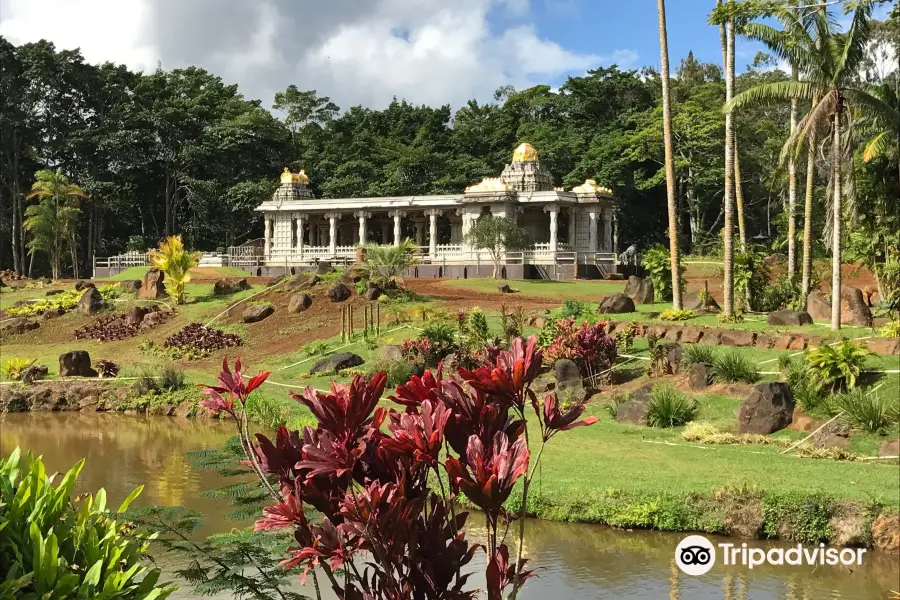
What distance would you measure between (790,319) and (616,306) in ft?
14.4

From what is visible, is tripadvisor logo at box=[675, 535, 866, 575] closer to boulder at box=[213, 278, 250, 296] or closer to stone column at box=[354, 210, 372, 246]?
boulder at box=[213, 278, 250, 296]

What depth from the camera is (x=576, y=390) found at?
51.2 feet

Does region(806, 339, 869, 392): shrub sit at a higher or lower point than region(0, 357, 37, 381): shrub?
higher

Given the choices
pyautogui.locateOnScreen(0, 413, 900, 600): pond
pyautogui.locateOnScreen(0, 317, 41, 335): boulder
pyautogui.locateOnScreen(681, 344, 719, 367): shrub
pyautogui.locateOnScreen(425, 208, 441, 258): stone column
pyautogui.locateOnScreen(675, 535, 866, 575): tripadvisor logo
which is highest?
pyautogui.locateOnScreen(425, 208, 441, 258): stone column

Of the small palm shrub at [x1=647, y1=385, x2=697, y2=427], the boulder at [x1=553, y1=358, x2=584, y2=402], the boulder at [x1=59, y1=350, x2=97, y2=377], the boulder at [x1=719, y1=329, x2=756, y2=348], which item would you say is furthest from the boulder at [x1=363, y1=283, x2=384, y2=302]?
the small palm shrub at [x1=647, y1=385, x2=697, y2=427]

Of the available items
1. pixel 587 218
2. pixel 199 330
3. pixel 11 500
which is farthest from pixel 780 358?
pixel 587 218

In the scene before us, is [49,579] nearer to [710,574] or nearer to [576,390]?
[710,574]

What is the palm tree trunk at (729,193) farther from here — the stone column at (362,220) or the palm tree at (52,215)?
the palm tree at (52,215)

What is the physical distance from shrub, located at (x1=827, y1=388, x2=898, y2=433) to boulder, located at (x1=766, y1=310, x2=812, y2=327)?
5.98 meters

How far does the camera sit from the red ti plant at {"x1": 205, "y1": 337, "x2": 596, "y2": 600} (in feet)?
11.9

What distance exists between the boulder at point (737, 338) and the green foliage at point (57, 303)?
21346 mm

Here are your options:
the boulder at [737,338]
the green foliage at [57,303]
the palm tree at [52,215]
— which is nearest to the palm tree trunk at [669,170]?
the boulder at [737,338]

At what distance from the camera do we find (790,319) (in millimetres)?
18250

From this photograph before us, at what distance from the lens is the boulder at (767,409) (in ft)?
41.4
